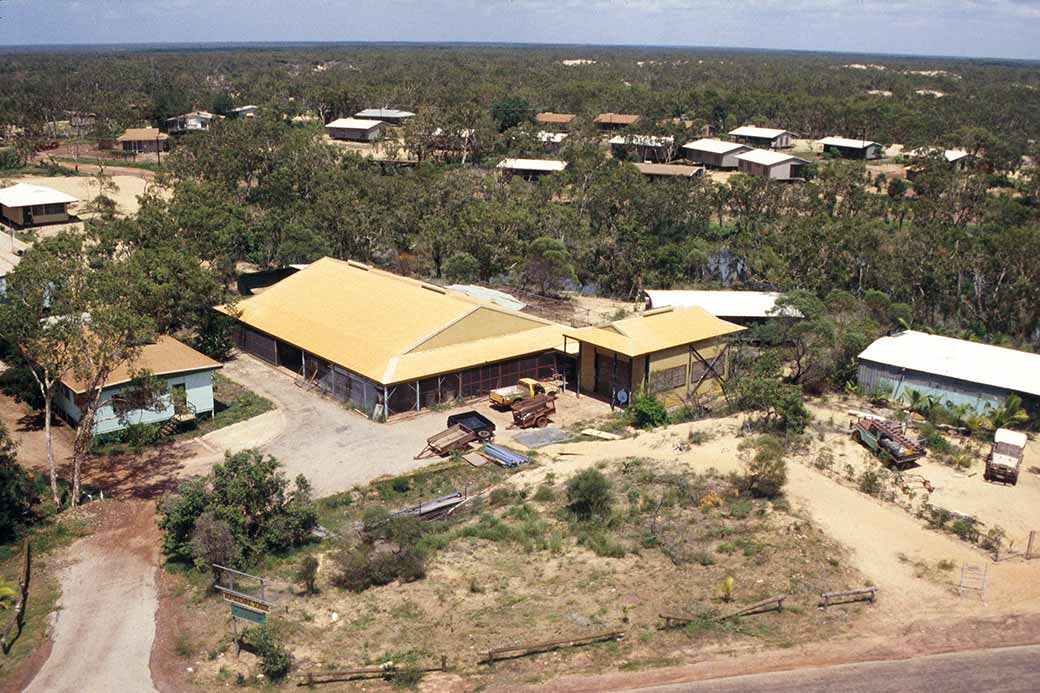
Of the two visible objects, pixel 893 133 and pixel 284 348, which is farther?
pixel 893 133

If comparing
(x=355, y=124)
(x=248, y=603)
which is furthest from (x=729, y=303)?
(x=355, y=124)

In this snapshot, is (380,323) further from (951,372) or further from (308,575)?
(951,372)

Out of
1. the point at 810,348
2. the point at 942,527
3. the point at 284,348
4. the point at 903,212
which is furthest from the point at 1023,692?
the point at 903,212

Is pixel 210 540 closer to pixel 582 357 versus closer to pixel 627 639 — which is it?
pixel 627 639

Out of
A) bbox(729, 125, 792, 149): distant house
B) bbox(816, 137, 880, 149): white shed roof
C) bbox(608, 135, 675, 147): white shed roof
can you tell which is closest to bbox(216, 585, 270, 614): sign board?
bbox(608, 135, 675, 147): white shed roof

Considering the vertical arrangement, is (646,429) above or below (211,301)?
below

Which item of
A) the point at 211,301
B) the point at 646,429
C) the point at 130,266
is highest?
the point at 130,266
